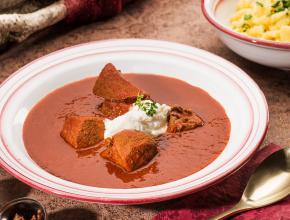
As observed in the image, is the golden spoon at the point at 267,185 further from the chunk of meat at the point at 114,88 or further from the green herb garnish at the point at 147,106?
the chunk of meat at the point at 114,88

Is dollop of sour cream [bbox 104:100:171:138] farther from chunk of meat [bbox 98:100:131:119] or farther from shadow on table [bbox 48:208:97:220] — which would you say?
shadow on table [bbox 48:208:97:220]

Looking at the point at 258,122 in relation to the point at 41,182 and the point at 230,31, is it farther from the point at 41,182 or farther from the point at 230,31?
the point at 41,182

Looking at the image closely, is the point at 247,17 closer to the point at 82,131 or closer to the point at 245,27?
the point at 245,27

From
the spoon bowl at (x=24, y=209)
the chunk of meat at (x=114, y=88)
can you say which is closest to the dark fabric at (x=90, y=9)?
the chunk of meat at (x=114, y=88)

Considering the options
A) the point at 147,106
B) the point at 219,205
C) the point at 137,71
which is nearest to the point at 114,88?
the point at 147,106

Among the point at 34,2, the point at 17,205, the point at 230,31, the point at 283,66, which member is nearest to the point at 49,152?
the point at 17,205

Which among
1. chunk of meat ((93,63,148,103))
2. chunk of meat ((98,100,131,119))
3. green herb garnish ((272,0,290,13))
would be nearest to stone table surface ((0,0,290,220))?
green herb garnish ((272,0,290,13))
